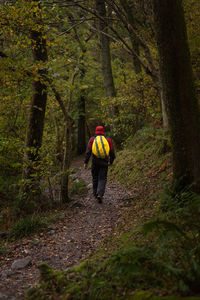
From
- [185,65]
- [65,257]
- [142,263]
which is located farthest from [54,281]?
[185,65]

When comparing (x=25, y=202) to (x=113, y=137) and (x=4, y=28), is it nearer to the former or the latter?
(x=4, y=28)

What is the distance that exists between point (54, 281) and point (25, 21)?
5.91 metres

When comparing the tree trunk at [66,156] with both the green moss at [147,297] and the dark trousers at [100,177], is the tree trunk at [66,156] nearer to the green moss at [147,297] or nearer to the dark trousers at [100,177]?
the dark trousers at [100,177]

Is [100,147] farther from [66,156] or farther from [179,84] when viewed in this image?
[179,84]

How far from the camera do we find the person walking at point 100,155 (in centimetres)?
707

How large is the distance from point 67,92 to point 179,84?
4440mm

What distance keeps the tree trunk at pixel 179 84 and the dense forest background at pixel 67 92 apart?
0.01 metres

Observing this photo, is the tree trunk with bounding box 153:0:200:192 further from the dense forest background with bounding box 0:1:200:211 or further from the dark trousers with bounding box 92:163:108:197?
the dark trousers with bounding box 92:163:108:197

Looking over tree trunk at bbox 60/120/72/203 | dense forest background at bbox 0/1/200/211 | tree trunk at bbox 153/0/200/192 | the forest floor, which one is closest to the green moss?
the forest floor

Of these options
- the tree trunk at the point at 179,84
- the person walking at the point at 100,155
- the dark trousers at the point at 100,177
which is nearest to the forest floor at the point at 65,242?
the dark trousers at the point at 100,177

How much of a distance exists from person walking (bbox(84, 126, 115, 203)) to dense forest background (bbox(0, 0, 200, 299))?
886 millimetres

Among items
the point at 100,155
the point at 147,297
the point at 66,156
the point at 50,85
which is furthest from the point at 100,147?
the point at 147,297

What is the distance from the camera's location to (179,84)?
3.73m

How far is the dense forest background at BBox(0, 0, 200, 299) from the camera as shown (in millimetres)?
3783
